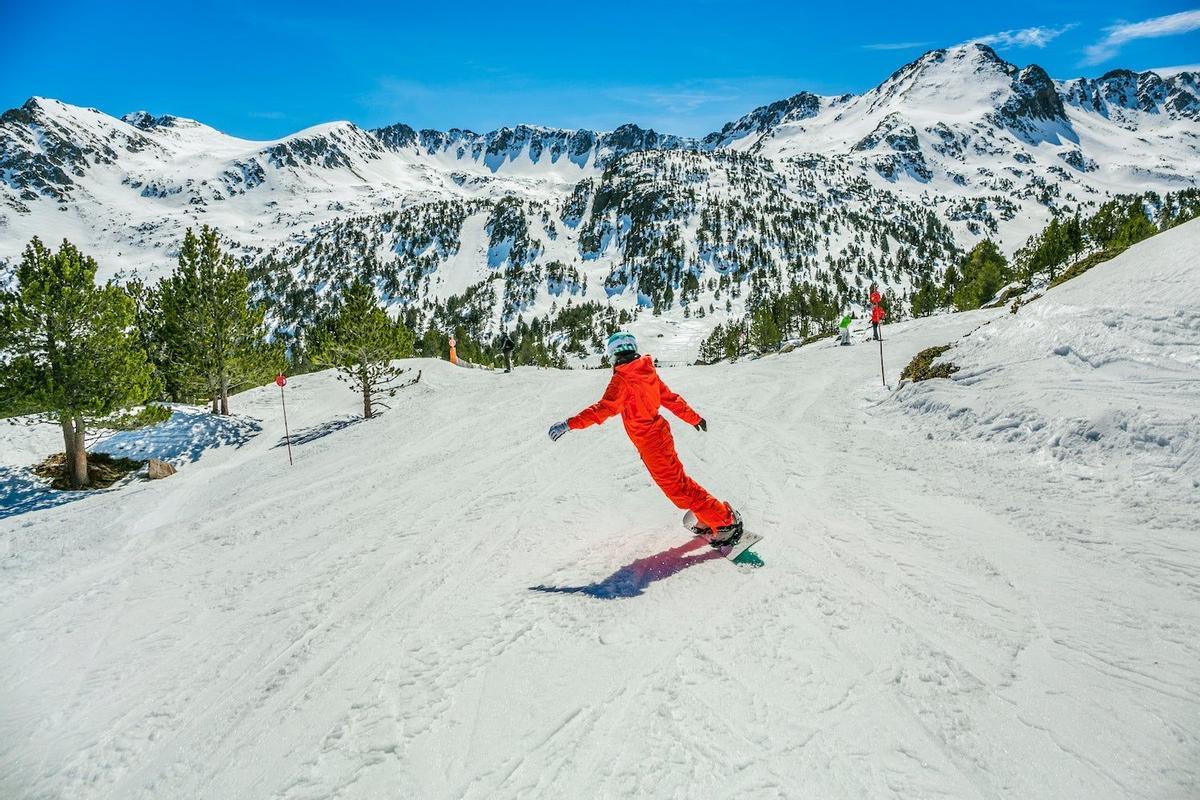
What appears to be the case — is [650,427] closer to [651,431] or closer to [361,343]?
[651,431]

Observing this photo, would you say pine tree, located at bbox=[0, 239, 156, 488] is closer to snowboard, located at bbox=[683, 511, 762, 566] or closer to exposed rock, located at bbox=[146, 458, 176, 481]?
exposed rock, located at bbox=[146, 458, 176, 481]

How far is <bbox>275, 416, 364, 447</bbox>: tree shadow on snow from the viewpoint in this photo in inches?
794

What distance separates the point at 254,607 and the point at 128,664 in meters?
1.00

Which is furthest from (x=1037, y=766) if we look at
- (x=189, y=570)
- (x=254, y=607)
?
(x=189, y=570)

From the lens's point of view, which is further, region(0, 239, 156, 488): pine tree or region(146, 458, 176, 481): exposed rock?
region(146, 458, 176, 481): exposed rock

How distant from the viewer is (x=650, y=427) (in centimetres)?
568

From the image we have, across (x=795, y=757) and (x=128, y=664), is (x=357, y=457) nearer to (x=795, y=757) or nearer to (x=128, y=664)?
(x=128, y=664)

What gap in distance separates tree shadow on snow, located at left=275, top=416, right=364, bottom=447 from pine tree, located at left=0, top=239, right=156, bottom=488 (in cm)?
455

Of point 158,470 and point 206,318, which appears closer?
point 158,470

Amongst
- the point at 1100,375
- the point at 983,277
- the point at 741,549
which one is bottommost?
the point at 741,549

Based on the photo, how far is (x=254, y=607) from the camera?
5434mm

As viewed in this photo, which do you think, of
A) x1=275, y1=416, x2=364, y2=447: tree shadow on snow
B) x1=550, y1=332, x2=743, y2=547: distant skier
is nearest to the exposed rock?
x1=275, y1=416, x2=364, y2=447: tree shadow on snow

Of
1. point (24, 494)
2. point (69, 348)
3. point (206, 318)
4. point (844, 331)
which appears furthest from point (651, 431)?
point (844, 331)

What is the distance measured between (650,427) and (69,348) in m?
19.6
